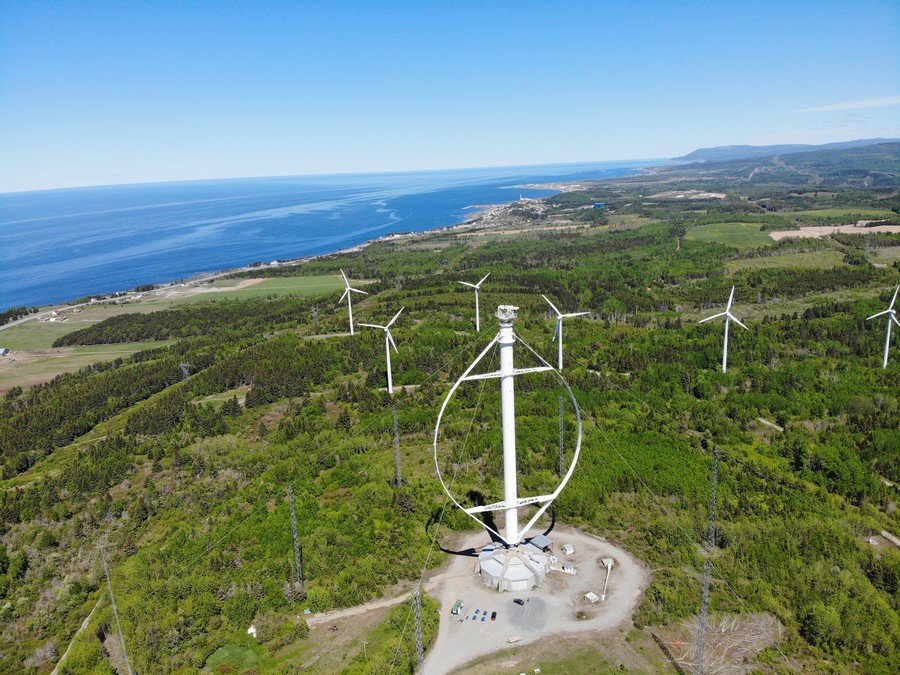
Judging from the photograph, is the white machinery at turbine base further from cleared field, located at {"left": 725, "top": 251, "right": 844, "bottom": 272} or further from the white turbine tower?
cleared field, located at {"left": 725, "top": 251, "right": 844, "bottom": 272}

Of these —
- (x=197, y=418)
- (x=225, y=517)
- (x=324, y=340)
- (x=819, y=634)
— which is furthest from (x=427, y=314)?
(x=819, y=634)

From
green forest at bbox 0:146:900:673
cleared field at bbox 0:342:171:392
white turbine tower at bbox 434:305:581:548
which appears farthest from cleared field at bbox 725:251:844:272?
cleared field at bbox 0:342:171:392

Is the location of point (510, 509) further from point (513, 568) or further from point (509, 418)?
point (509, 418)

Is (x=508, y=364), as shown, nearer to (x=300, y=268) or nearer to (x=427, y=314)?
(x=427, y=314)

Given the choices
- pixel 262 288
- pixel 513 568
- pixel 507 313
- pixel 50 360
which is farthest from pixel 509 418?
pixel 262 288

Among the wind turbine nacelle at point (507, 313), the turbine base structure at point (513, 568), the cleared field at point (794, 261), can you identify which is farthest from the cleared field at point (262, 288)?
the wind turbine nacelle at point (507, 313)
